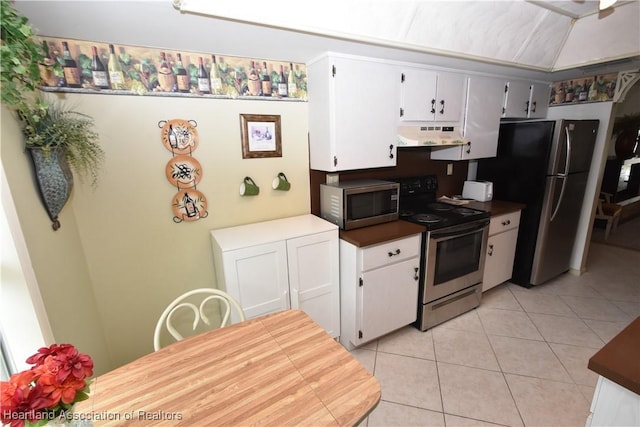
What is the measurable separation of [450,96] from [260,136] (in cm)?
166

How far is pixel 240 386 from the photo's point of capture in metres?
1.02

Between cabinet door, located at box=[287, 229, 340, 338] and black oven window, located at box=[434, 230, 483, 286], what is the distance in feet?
2.87

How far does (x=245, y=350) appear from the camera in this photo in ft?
3.91

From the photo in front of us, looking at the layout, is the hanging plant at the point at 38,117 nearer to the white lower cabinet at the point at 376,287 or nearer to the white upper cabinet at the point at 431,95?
the white lower cabinet at the point at 376,287

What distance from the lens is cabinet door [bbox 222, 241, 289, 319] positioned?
72.5 inches

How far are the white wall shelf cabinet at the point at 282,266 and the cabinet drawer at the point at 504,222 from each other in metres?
1.62

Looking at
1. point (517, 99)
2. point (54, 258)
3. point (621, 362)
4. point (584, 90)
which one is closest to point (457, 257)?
point (621, 362)

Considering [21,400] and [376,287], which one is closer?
[21,400]

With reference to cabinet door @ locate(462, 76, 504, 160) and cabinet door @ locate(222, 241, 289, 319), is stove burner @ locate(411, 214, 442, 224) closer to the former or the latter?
cabinet door @ locate(462, 76, 504, 160)

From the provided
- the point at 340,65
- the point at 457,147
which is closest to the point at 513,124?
the point at 457,147

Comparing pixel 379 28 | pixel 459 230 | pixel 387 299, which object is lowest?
pixel 387 299

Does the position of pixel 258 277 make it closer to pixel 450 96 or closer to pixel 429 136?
pixel 429 136

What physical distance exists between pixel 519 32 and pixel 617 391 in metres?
2.25

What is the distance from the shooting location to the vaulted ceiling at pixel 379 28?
1.36 m
